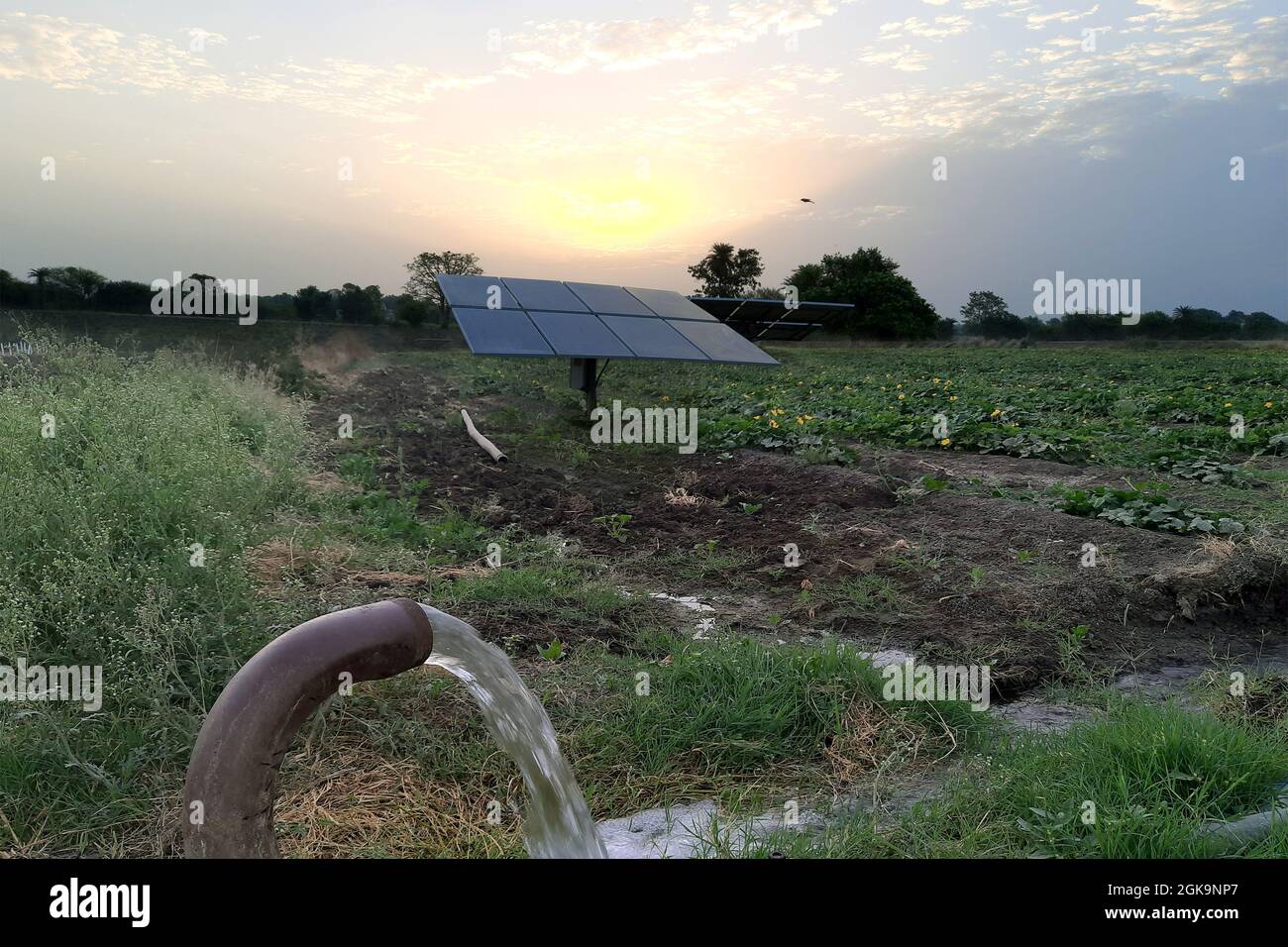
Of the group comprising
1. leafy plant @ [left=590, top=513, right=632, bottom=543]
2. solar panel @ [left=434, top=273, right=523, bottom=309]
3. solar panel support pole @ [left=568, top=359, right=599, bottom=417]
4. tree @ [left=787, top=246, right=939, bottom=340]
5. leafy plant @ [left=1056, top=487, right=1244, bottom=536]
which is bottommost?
leafy plant @ [left=590, top=513, right=632, bottom=543]

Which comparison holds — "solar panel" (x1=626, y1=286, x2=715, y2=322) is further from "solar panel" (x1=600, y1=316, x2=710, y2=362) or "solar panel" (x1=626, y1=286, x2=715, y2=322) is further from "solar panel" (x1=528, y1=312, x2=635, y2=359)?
"solar panel" (x1=528, y1=312, x2=635, y2=359)

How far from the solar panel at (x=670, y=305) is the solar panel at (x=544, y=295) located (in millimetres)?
1445

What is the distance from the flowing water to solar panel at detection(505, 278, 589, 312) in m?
9.36

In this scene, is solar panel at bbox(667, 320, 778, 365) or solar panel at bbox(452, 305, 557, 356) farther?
solar panel at bbox(667, 320, 778, 365)

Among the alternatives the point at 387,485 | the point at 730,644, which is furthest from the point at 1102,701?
the point at 387,485

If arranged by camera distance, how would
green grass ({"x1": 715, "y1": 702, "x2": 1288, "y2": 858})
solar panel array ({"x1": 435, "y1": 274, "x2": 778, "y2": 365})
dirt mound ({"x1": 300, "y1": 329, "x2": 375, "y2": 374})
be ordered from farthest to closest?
dirt mound ({"x1": 300, "y1": 329, "x2": 375, "y2": 374}), solar panel array ({"x1": 435, "y1": 274, "x2": 778, "y2": 365}), green grass ({"x1": 715, "y1": 702, "x2": 1288, "y2": 858})

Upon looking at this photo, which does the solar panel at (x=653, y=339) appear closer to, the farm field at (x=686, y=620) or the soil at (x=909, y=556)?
the soil at (x=909, y=556)

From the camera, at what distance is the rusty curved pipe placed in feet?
5.04

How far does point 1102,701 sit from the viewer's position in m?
3.65

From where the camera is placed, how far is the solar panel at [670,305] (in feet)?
44.0

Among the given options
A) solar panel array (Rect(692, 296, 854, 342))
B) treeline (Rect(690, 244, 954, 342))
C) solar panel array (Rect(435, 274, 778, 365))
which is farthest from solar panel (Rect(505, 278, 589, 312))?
treeline (Rect(690, 244, 954, 342))

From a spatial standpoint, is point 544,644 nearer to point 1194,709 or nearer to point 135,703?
point 135,703

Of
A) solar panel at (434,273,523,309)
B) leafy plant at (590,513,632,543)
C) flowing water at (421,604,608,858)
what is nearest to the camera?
flowing water at (421,604,608,858)

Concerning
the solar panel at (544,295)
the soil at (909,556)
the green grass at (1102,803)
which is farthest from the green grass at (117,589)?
the solar panel at (544,295)
